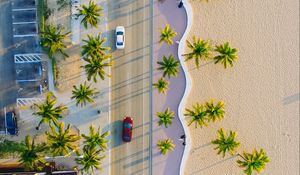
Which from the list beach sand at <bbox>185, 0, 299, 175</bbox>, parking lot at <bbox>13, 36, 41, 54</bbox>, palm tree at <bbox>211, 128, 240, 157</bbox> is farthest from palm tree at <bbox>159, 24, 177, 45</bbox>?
parking lot at <bbox>13, 36, 41, 54</bbox>

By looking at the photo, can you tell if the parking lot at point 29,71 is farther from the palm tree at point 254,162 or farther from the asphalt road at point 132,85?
the palm tree at point 254,162

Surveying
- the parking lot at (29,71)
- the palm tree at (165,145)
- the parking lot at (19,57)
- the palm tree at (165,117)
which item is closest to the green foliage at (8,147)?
the parking lot at (19,57)

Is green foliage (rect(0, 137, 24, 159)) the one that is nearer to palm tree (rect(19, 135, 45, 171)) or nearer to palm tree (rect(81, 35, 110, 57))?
palm tree (rect(19, 135, 45, 171))

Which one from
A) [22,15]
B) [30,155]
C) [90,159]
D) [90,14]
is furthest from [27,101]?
[90,14]

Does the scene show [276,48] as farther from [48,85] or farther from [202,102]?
[48,85]

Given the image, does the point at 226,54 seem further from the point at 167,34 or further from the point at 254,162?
the point at 254,162

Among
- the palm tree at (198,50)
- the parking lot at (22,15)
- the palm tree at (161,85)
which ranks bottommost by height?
the palm tree at (161,85)
